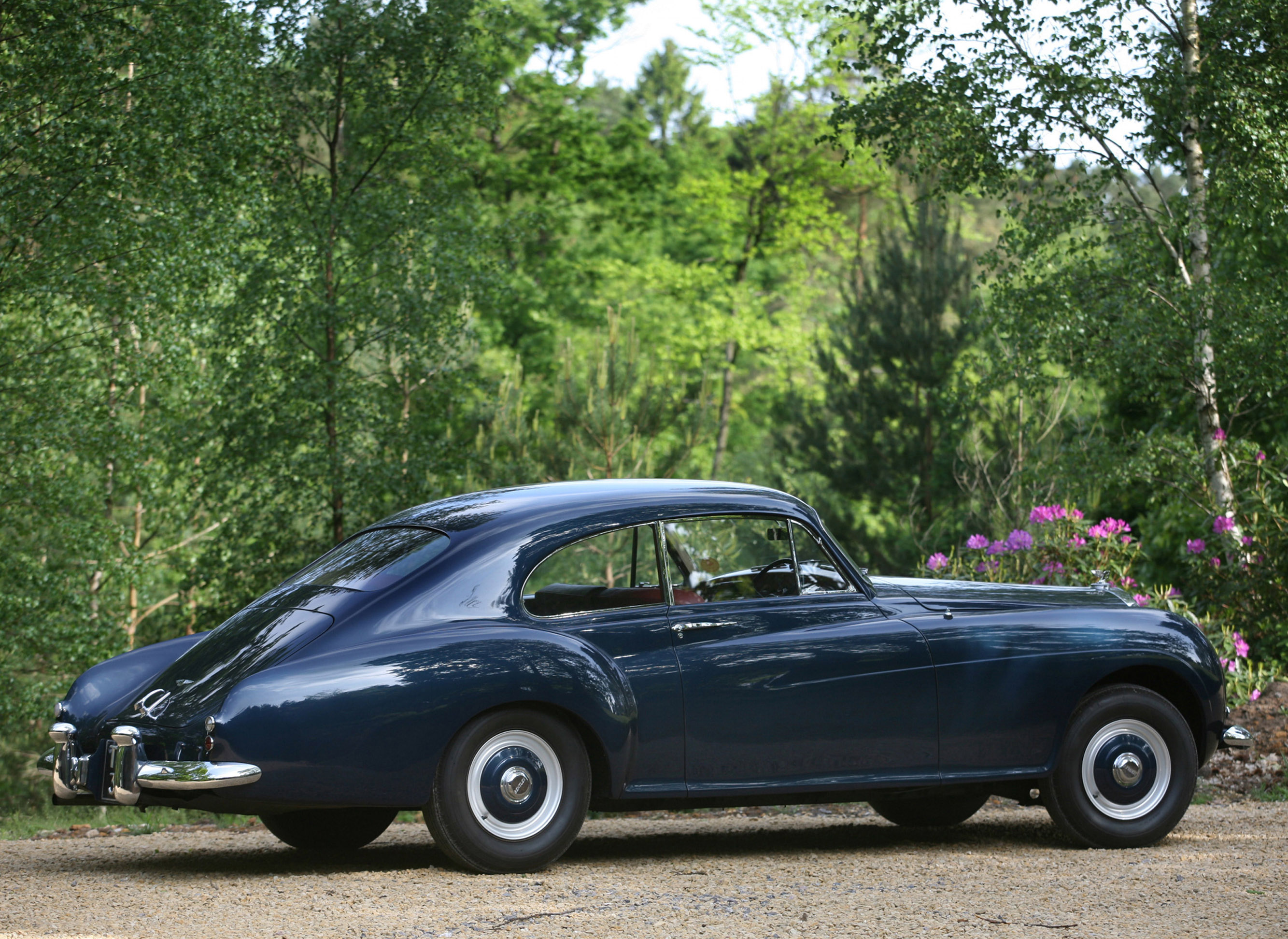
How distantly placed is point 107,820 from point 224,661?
566cm

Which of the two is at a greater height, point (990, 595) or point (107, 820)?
point (990, 595)

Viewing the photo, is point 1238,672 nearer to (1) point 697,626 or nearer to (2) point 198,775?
(1) point 697,626

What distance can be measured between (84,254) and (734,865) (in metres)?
10.5

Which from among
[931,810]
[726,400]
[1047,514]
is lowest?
[931,810]

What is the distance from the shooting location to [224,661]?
5.37 meters

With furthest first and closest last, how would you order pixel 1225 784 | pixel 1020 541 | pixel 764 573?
pixel 1020 541 < pixel 1225 784 < pixel 764 573

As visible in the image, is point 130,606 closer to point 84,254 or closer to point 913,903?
point 84,254

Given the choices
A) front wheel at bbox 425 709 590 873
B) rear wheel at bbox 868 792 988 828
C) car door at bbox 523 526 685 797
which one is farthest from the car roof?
rear wheel at bbox 868 792 988 828

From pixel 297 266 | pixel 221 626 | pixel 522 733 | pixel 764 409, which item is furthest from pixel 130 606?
pixel 764 409

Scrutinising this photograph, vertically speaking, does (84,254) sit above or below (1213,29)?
below

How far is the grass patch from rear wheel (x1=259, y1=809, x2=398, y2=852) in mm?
1336

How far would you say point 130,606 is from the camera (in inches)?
791

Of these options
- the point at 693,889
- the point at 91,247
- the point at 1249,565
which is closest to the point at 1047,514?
the point at 1249,565

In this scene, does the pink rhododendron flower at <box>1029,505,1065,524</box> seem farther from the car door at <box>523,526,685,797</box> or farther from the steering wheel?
the car door at <box>523,526,685,797</box>
